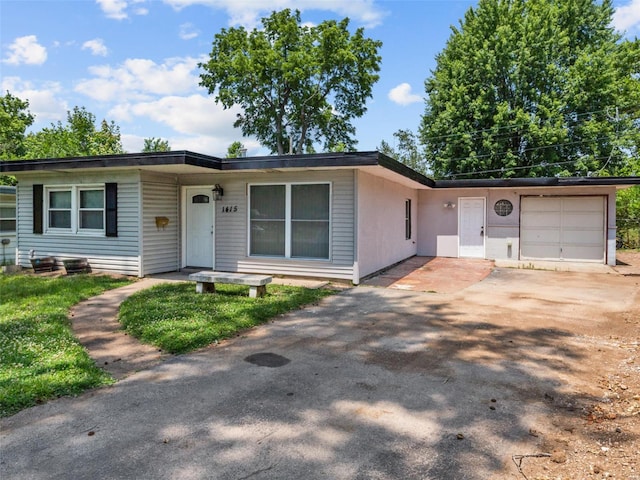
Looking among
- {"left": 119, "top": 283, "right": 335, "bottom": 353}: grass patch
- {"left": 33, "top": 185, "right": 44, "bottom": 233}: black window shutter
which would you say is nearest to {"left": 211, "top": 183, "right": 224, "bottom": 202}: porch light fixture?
{"left": 119, "top": 283, "right": 335, "bottom": 353}: grass patch

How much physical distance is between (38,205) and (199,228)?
4.38 m

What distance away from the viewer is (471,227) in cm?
1458

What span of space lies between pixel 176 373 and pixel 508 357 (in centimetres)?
346

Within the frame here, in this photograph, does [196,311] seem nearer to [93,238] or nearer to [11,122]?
[93,238]

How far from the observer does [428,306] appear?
721 centimetres

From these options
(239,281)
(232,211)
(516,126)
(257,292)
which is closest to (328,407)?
(257,292)

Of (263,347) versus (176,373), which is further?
(263,347)

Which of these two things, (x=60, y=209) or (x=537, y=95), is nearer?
(x=60, y=209)

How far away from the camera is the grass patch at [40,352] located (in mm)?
3608

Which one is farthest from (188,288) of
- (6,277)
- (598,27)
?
(598,27)

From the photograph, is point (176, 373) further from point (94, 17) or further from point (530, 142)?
point (530, 142)

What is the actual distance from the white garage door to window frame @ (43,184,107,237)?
1241 cm

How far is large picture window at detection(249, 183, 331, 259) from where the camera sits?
9.39 meters

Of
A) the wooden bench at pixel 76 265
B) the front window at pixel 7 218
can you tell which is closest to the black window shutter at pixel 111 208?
the wooden bench at pixel 76 265
